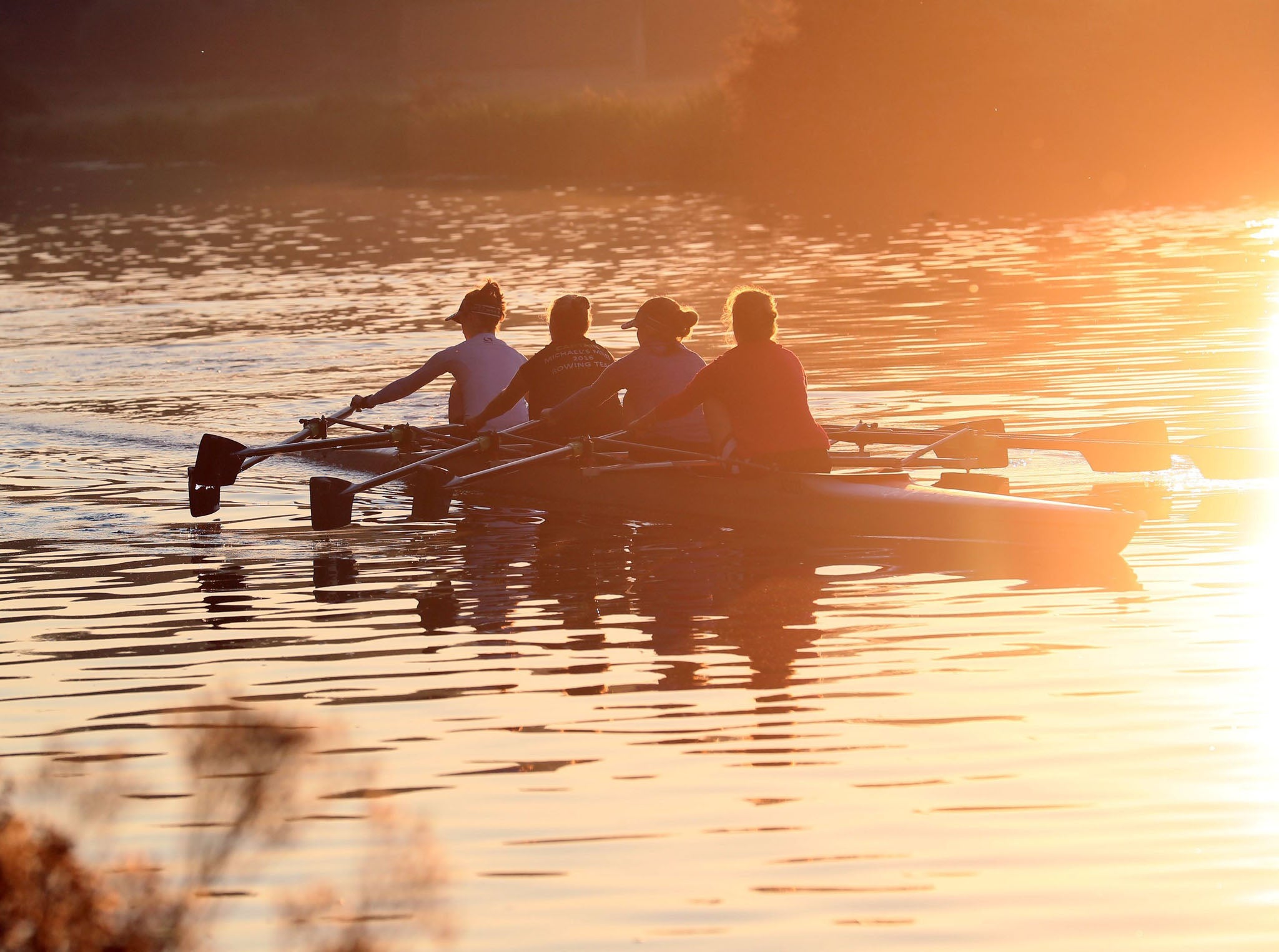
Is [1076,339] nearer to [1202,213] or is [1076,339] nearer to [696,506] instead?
[696,506]

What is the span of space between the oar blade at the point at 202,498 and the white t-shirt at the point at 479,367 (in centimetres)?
155

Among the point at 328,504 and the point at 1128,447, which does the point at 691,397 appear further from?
the point at 1128,447

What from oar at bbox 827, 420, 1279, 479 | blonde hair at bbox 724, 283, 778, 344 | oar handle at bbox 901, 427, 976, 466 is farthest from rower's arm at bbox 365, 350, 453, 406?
oar at bbox 827, 420, 1279, 479

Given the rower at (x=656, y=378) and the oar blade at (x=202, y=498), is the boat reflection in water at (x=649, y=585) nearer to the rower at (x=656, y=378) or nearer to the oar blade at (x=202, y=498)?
the rower at (x=656, y=378)

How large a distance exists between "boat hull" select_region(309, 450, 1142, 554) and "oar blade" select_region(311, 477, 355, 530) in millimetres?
962

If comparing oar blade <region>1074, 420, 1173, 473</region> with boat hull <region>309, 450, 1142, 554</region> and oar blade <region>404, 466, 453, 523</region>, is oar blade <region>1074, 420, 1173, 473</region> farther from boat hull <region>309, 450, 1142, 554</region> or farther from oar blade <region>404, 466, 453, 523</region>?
oar blade <region>404, 466, 453, 523</region>

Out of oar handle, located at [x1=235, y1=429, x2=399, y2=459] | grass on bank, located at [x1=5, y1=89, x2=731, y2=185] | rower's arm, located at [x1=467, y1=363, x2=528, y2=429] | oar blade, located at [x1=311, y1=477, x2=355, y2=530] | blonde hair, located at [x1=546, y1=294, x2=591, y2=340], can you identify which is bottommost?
oar blade, located at [x1=311, y1=477, x2=355, y2=530]

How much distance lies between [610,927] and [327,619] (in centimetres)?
433

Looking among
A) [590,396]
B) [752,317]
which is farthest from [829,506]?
[590,396]

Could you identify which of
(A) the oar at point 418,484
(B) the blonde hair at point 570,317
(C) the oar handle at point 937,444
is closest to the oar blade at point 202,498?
(A) the oar at point 418,484

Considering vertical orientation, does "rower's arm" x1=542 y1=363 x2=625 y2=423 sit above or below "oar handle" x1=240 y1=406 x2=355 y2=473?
above

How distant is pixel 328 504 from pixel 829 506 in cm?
307

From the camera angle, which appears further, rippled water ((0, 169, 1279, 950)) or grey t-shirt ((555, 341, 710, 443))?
grey t-shirt ((555, 341, 710, 443))

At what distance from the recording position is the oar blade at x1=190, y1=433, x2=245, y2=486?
12.3 metres
